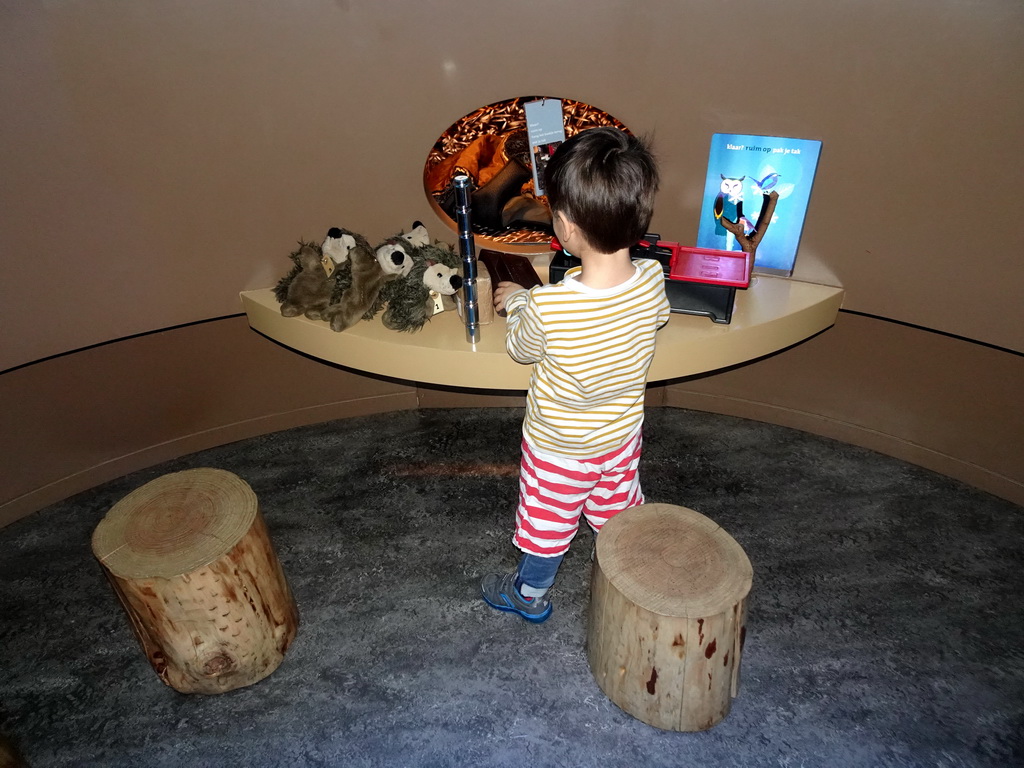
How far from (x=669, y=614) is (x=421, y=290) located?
3.50ft

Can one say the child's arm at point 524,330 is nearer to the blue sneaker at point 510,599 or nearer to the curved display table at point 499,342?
the curved display table at point 499,342

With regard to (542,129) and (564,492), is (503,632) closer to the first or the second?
(564,492)

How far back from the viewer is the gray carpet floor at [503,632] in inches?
62.5

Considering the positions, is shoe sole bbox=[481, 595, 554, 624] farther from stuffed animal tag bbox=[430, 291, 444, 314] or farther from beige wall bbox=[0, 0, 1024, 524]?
beige wall bbox=[0, 0, 1024, 524]

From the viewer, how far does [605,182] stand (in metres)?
1.19

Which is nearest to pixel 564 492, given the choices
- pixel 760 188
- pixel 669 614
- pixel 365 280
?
pixel 669 614

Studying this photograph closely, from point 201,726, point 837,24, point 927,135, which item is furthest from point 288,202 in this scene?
point 927,135

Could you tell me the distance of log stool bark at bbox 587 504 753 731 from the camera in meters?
1.39

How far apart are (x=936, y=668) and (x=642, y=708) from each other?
793mm

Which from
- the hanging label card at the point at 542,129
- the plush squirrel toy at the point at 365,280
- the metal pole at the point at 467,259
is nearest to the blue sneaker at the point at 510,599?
the metal pole at the point at 467,259

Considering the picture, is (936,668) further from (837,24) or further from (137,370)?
(137,370)

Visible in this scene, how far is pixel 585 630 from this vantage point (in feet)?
6.04

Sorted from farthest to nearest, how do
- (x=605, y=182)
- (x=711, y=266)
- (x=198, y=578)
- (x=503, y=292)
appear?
(x=711, y=266) → (x=503, y=292) → (x=198, y=578) → (x=605, y=182)

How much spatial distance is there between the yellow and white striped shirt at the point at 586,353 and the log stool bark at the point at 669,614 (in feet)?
0.76
